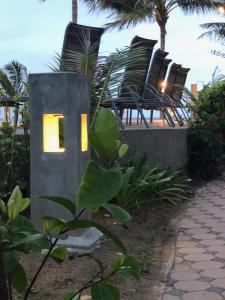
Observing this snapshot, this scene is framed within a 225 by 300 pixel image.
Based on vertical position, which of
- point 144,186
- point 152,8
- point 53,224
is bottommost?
point 144,186

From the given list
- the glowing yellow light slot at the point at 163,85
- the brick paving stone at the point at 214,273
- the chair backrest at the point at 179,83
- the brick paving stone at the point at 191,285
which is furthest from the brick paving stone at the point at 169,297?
the chair backrest at the point at 179,83

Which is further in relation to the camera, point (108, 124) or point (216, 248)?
point (216, 248)

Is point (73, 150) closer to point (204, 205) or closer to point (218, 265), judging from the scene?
point (218, 265)

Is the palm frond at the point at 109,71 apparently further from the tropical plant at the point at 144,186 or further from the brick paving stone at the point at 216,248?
the brick paving stone at the point at 216,248

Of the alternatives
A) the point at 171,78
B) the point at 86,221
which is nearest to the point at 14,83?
the point at 86,221

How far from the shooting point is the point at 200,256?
5047mm

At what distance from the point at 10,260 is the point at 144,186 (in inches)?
193

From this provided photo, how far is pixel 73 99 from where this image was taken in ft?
15.7

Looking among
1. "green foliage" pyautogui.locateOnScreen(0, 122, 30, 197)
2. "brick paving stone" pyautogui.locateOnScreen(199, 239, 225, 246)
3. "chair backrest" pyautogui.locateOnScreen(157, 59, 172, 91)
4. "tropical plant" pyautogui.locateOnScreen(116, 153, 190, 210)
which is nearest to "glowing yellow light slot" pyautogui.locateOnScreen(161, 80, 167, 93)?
"chair backrest" pyautogui.locateOnScreen(157, 59, 172, 91)

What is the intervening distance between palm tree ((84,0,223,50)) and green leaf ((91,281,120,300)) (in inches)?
1056

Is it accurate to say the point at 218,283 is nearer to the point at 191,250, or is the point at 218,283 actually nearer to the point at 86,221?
the point at 191,250

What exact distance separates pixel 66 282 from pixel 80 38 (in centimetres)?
501

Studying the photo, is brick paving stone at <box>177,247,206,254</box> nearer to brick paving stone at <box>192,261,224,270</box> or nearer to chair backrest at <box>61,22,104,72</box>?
brick paving stone at <box>192,261,224,270</box>

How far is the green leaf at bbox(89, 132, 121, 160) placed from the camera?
1642mm
